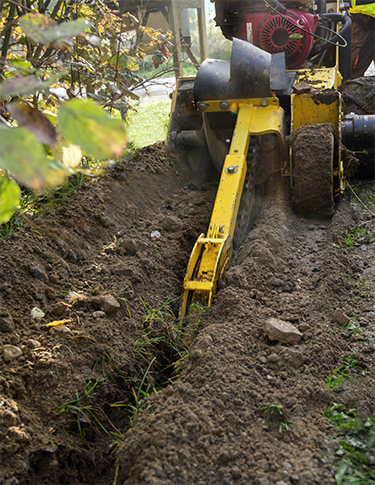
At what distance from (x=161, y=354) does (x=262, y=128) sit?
1.90 meters

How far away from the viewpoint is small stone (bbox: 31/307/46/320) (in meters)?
2.37

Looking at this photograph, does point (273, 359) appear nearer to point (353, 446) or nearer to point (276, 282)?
point (353, 446)

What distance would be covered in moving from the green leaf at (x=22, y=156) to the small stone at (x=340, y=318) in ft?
7.16

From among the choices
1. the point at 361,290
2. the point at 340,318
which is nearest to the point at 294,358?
the point at 340,318

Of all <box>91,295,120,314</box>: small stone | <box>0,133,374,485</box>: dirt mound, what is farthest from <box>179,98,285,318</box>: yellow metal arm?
<box>91,295,120,314</box>: small stone

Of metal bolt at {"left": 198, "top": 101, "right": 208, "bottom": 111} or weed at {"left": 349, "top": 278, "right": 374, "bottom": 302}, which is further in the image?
metal bolt at {"left": 198, "top": 101, "right": 208, "bottom": 111}

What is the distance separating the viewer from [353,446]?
1.71m

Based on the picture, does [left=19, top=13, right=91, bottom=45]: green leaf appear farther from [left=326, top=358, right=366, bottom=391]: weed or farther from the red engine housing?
the red engine housing

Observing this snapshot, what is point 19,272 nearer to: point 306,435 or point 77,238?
point 77,238

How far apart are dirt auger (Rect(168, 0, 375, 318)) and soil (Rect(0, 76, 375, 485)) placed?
0.22 meters

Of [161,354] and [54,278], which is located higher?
[54,278]

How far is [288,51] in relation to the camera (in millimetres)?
4422

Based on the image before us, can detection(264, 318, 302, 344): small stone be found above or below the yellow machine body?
below

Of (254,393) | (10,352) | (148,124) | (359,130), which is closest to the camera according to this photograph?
(254,393)
